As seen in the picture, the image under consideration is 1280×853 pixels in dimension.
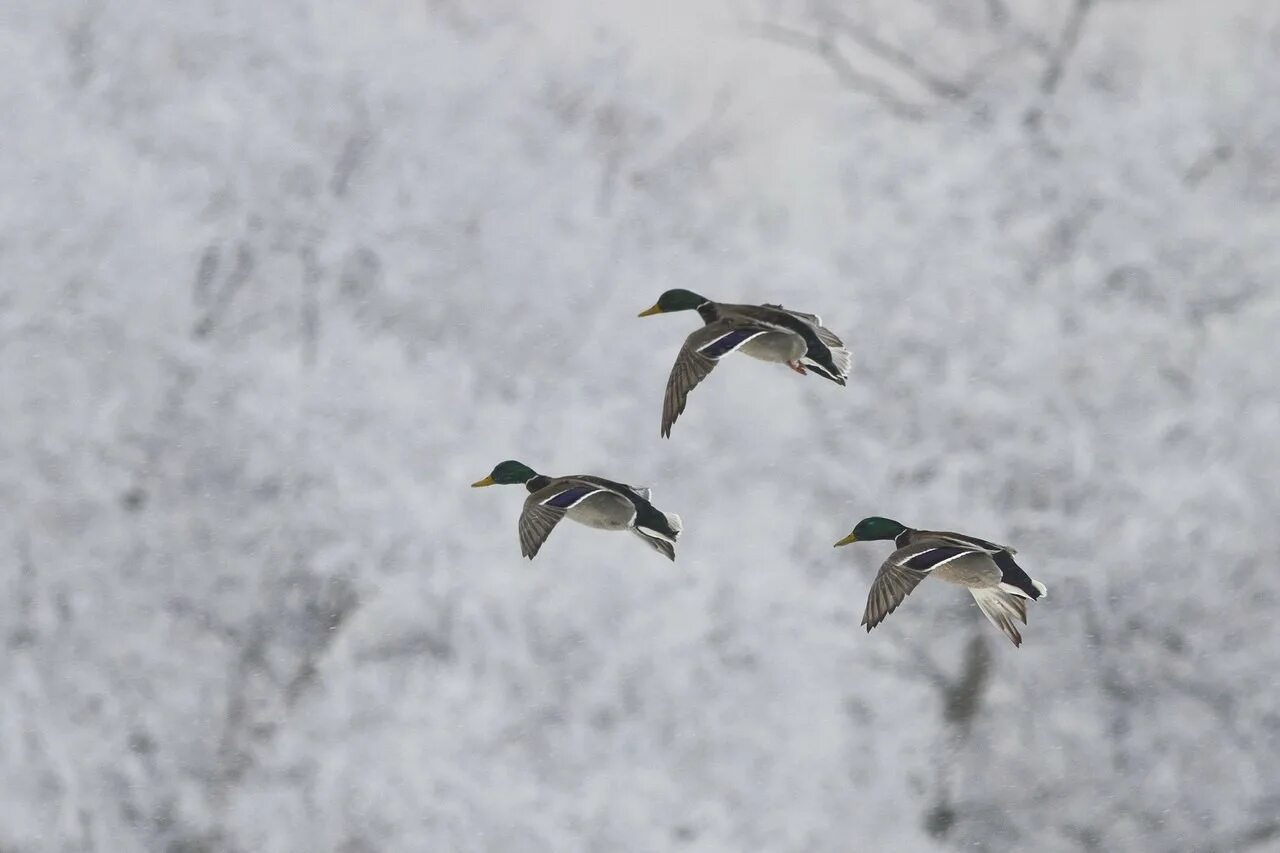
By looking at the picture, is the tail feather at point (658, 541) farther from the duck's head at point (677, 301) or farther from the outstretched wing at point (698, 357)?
the duck's head at point (677, 301)

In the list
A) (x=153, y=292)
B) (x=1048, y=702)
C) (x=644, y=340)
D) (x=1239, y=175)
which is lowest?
(x=1048, y=702)

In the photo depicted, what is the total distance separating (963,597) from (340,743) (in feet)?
10.7

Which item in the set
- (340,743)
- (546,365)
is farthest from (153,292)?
(340,743)

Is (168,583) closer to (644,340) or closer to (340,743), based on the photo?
(340,743)

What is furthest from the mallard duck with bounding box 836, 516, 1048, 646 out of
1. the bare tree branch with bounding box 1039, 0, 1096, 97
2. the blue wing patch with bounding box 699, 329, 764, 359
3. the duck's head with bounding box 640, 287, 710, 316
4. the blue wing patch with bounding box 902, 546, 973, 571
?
the bare tree branch with bounding box 1039, 0, 1096, 97

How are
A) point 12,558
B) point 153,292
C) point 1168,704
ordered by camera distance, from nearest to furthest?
point 1168,704 < point 12,558 < point 153,292

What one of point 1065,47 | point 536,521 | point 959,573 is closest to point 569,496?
point 536,521

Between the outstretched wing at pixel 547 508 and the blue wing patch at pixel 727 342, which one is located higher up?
the blue wing patch at pixel 727 342

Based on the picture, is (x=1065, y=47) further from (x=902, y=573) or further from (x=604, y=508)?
(x=902, y=573)

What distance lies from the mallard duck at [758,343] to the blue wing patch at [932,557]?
498 millimetres

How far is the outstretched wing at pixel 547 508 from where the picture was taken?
147 inches

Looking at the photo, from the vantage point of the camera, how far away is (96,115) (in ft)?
31.6

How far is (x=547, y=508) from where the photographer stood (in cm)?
396

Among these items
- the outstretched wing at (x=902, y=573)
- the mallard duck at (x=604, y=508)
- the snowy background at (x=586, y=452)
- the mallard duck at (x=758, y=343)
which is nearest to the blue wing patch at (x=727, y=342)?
the mallard duck at (x=758, y=343)
